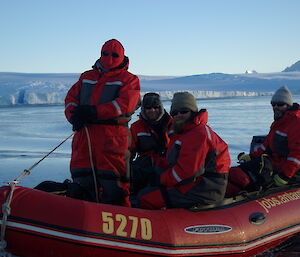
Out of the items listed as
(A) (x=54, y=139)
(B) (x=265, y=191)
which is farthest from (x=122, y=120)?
(A) (x=54, y=139)

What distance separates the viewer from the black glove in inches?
125

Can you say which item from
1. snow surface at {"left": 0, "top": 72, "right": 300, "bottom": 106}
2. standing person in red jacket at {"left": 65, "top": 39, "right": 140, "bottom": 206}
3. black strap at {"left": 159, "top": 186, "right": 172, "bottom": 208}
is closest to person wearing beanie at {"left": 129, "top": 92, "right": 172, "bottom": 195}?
standing person in red jacket at {"left": 65, "top": 39, "right": 140, "bottom": 206}

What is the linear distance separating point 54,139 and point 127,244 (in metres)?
7.45

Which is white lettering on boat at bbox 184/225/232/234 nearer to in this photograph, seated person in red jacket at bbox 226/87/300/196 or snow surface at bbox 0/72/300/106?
seated person in red jacket at bbox 226/87/300/196

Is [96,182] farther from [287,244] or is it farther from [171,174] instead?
[287,244]

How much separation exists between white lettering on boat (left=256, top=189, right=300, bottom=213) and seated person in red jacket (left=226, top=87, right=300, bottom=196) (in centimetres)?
13

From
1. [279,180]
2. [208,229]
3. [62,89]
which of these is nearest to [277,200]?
[279,180]

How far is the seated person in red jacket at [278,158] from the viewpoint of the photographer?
3.76m

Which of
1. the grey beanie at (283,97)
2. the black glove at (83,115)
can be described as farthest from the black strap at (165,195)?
the grey beanie at (283,97)

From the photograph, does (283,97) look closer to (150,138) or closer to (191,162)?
(150,138)

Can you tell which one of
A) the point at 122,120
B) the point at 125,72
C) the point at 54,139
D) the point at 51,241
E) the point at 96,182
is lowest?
the point at 54,139

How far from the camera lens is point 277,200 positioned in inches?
147

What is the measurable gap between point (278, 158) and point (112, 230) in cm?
211

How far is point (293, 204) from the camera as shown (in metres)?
3.75
